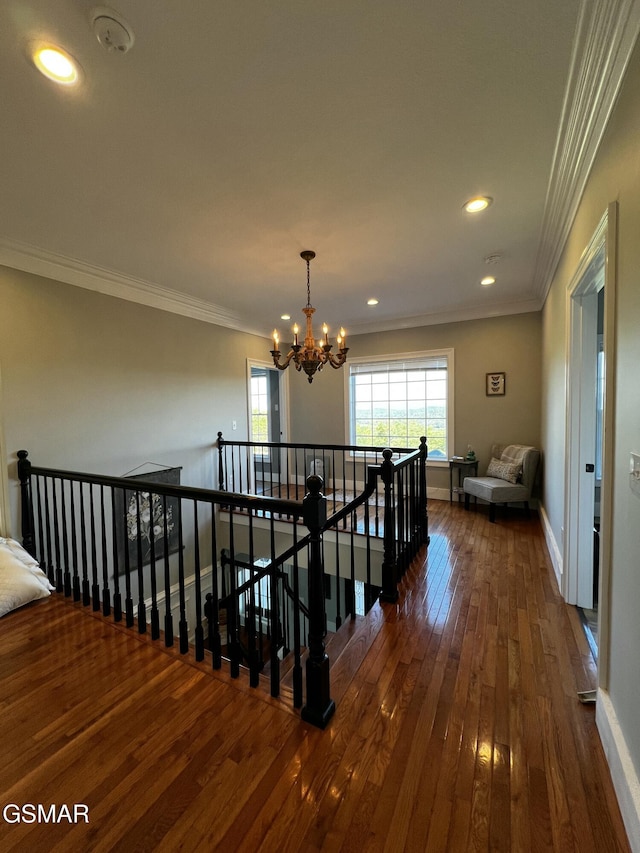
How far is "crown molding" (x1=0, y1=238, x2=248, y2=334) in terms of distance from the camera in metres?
3.01

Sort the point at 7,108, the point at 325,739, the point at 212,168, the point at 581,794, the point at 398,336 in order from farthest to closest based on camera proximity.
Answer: the point at 398,336
the point at 212,168
the point at 7,108
the point at 325,739
the point at 581,794

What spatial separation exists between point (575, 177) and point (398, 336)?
364 cm

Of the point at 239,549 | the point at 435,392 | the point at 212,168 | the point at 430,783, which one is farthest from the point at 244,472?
the point at 430,783

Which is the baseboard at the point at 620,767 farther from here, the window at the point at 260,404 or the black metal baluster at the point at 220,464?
the window at the point at 260,404

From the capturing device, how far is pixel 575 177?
205 centimetres

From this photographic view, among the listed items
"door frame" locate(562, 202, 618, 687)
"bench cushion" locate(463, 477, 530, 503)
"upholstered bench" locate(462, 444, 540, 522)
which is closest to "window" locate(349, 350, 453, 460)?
"upholstered bench" locate(462, 444, 540, 522)

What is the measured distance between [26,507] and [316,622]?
2.94m

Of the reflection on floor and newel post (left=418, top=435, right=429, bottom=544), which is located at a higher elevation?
newel post (left=418, top=435, right=429, bottom=544)

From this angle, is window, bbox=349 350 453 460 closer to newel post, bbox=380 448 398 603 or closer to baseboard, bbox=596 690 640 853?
newel post, bbox=380 448 398 603

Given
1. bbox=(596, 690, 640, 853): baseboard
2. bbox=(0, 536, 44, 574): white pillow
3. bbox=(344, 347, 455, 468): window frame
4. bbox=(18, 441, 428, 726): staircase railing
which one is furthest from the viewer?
bbox=(344, 347, 455, 468): window frame

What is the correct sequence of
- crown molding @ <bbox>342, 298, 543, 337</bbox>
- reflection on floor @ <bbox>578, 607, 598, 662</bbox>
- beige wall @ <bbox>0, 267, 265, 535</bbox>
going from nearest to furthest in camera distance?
reflection on floor @ <bbox>578, 607, 598, 662</bbox> → beige wall @ <bbox>0, 267, 265, 535</bbox> → crown molding @ <bbox>342, 298, 543, 337</bbox>

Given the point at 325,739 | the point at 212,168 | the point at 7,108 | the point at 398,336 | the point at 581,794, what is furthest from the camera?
the point at 398,336

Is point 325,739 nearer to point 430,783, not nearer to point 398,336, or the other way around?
point 430,783

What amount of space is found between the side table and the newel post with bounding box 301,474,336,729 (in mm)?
3863
